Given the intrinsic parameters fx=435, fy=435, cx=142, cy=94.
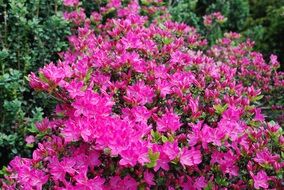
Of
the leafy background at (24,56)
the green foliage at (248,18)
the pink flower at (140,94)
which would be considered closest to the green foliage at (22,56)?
the leafy background at (24,56)

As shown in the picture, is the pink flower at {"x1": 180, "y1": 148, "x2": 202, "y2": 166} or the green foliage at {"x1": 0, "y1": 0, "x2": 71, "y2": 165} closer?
the pink flower at {"x1": 180, "y1": 148, "x2": 202, "y2": 166}

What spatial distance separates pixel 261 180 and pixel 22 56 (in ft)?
6.38

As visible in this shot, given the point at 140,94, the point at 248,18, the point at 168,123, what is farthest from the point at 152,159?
the point at 248,18

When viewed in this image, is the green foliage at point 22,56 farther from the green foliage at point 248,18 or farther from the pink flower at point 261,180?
the green foliage at point 248,18

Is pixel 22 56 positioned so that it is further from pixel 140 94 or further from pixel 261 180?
pixel 261 180

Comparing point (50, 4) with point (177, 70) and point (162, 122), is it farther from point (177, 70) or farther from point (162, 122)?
point (162, 122)

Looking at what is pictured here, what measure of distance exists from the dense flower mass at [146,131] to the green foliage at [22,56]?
23.5 inches

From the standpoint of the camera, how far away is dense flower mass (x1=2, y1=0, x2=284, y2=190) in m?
1.91

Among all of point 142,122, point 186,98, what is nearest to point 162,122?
point 142,122

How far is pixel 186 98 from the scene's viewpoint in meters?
2.30

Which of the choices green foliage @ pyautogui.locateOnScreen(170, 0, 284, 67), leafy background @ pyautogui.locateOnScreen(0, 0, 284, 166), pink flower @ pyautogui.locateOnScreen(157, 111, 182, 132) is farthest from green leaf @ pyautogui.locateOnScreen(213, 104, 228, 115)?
green foliage @ pyautogui.locateOnScreen(170, 0, 284, 67)

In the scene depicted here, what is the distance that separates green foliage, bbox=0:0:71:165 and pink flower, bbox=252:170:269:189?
1.44 metres

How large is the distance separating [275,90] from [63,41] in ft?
5.69

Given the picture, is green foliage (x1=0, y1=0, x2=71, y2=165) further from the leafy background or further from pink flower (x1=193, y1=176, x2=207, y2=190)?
pink flower (x1=193, y1=176, x2=207, y2=190)
